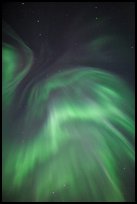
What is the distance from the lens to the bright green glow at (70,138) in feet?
5.27

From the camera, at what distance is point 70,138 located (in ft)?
5.39

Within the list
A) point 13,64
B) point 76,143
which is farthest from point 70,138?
point 13,64

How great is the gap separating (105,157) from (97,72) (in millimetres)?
517

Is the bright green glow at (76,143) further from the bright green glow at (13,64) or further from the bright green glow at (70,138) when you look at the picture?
→ the bright green glow at (13,64)

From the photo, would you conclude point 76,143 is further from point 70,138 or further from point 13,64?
point 13,64

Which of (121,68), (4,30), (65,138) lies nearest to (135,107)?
(121,68)

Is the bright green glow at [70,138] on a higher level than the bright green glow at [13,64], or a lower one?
lower

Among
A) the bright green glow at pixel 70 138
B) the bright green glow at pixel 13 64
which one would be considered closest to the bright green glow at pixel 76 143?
the bright green glow at pixel 70 138

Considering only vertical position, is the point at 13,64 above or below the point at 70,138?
above

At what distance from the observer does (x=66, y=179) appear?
1613 millimetres

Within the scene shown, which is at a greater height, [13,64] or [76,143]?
[13,64]

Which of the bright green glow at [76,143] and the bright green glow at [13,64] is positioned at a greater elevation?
the bright green glow at [13,64]

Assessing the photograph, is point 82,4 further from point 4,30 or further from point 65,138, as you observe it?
point 65,138

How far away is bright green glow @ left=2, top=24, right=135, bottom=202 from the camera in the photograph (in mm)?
1607
